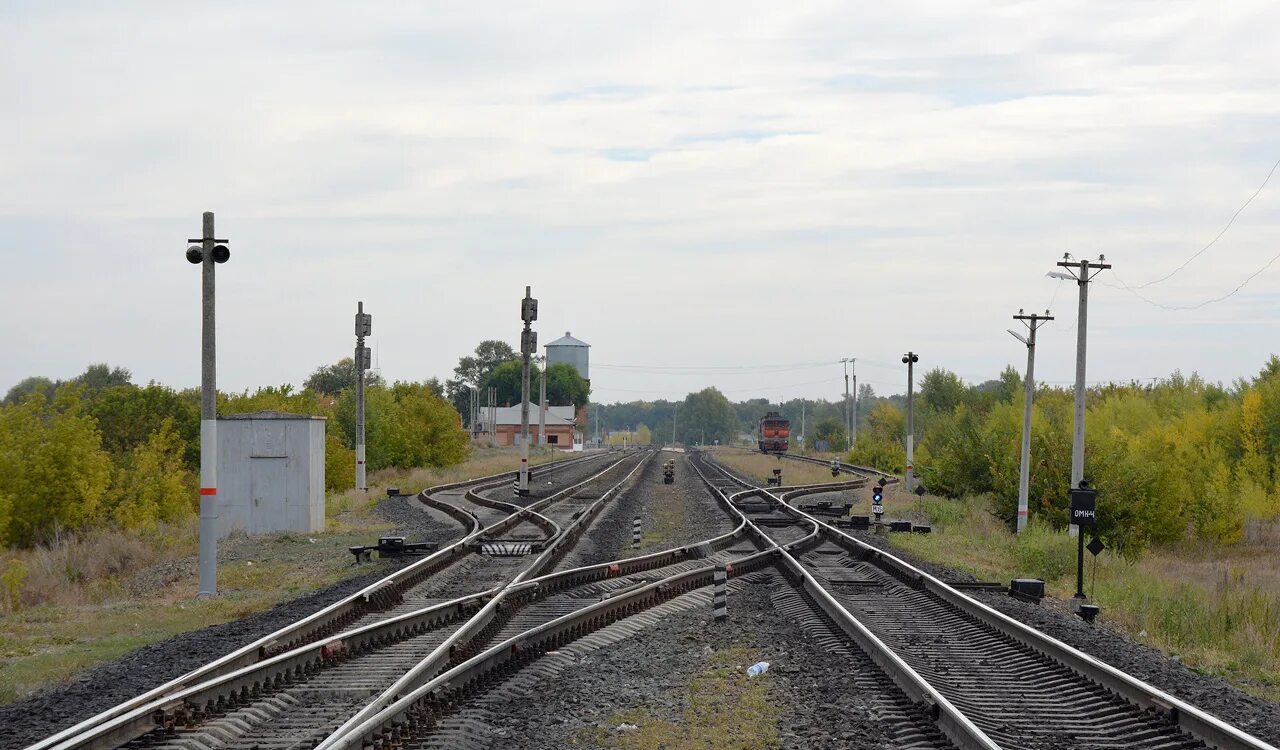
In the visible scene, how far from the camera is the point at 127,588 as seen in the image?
20078 mm

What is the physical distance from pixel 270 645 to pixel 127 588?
27.2ft

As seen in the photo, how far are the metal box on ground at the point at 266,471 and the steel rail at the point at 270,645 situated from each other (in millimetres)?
8228

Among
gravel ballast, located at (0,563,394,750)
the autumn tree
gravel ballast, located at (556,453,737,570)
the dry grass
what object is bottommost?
the dry grass

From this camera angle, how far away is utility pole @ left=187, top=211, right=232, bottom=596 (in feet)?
61.5

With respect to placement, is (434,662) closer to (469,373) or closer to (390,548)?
(390,548)

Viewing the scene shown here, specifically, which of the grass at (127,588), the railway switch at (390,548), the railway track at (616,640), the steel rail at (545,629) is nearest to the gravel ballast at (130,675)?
the grass at (127,588)

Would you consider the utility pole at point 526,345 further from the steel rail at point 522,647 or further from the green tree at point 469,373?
the green tree at point 469,373

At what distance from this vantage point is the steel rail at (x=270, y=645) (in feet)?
28.8

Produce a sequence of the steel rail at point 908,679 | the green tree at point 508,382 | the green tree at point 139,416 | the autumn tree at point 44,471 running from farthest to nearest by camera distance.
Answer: the green tree at point 508,382, the green tree at point 139,416, the autumn tree at point 44,471, the steel rail at point 908,679

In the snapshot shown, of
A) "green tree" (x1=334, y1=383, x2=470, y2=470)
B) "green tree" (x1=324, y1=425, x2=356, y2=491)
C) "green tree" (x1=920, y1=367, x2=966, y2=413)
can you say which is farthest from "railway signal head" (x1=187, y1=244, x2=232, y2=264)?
"green tree" (x1=920, y1=367, x2=966, y2=413)

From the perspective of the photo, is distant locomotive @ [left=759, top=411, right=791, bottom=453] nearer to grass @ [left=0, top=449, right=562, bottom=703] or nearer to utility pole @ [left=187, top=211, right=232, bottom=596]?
grass @ [left=0, top=449, right=562, bottom=703]

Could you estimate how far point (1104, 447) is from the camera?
3625cm

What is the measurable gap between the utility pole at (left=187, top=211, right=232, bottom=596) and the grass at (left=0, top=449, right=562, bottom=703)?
1.94 feet

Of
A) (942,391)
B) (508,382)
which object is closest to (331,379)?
(508,382)
